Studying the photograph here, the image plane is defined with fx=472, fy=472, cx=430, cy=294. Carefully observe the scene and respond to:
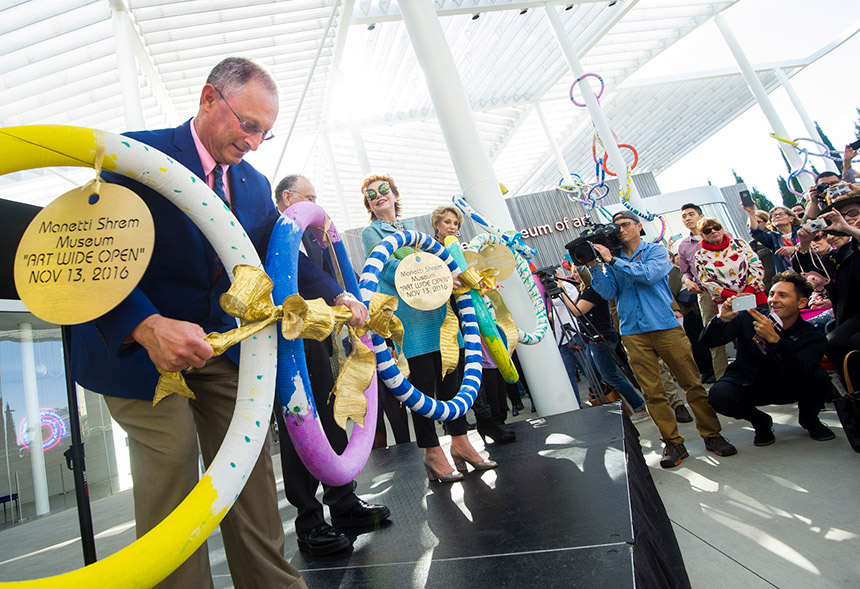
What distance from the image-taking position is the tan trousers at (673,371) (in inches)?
109

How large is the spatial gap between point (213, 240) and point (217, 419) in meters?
0.46

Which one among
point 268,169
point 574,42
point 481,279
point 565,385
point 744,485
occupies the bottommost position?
point 744,485

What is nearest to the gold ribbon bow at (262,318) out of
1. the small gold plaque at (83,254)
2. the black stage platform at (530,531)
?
the small gold plaque at (83,254)

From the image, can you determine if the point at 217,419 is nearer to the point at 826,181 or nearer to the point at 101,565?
the point at 101,565

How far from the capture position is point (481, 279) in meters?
2.29

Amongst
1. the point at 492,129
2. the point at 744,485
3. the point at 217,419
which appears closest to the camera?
the point at 217,419

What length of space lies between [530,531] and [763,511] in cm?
122

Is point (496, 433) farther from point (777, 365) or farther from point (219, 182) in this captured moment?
point (219, 182)

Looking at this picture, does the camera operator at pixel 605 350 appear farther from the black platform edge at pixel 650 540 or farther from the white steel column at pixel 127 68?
the white steel column at pixel 127 68

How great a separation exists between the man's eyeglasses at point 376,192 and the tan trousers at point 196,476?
1.37m

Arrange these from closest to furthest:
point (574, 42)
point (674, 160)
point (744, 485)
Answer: point (744, 485)
point (574, 42)
point (674, 160)

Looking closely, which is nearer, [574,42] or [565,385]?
[565,385]

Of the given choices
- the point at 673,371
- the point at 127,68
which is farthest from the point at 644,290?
the point at 127,68

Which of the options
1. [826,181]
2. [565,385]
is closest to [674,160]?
[826,181]
